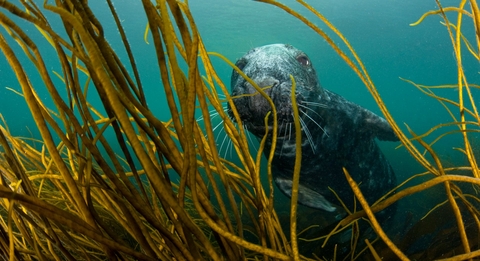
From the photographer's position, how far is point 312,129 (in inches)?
140

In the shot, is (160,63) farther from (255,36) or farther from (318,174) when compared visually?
(255,36)

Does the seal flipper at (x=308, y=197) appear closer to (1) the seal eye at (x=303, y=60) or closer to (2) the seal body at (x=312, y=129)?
(2) the seal body at (x=312, y=129)

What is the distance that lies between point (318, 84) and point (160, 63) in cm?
295

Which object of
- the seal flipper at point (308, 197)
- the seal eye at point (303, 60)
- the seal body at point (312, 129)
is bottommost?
the seal flipper at point (308, 197)

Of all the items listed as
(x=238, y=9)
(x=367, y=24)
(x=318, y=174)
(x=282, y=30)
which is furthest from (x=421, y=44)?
(x=318, y=174)

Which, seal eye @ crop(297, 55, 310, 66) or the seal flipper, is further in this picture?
A: the seal flipper

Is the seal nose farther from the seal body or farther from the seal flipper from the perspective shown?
the seal flipper

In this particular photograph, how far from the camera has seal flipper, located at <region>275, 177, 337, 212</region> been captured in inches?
150

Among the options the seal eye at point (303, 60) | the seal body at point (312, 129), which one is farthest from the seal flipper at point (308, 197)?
the seal eye at point (303, 60)

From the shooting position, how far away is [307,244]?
3.28 meters

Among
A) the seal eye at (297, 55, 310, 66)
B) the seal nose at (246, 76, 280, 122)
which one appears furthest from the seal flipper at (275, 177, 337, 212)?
the seal eye at (297, 55, 310, 66)

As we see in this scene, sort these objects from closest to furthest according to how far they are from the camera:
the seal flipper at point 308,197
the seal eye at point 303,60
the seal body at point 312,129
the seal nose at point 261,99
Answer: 1. the seal nose at point 261,99
2. the seal body at point 312,129
3. the seal eye at point 303,60
4. the seal flipper at point 308,197

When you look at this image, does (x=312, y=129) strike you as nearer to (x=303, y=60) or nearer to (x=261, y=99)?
(x=303, y=60)

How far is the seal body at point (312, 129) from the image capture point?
2920mm
